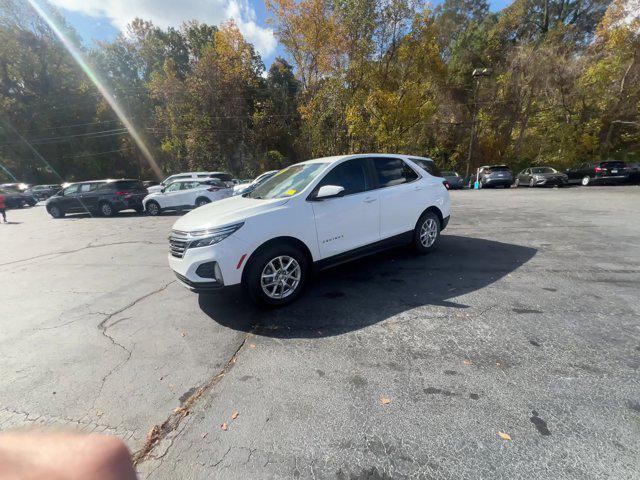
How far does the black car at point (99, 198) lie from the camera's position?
1406 cm

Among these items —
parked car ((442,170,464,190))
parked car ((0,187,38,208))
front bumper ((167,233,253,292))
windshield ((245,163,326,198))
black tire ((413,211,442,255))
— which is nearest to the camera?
front bumper ((167,233,253,292))

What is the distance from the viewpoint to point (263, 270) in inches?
140

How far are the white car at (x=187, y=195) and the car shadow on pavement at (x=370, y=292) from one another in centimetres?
1010

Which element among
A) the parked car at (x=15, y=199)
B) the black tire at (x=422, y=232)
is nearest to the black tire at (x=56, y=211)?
the parked car at (x=15, y=199)

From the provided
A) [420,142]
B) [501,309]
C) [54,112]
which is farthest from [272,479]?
[54,112]

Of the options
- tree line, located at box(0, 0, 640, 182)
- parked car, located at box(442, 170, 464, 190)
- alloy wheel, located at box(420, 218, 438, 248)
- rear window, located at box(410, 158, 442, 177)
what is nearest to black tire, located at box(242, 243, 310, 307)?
alloy wheel, located at box(420, 218, 438, 248)

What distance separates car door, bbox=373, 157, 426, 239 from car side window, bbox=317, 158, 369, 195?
0.26 meters

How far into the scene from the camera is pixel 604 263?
472 cm

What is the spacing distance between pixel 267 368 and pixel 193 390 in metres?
0.63

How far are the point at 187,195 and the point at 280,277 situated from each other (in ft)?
37.7

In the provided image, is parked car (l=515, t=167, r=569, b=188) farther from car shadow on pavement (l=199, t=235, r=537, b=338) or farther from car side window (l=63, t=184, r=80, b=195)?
car side window (l=63, t=184, r=80, b=195)

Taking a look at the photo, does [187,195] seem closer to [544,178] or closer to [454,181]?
[454,181]

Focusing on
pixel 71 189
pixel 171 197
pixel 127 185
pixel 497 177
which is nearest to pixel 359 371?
pixel 171 197

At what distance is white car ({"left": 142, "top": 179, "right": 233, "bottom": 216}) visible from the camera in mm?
13352
